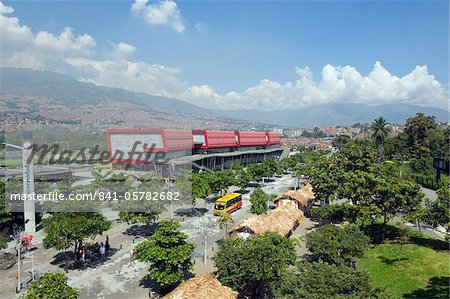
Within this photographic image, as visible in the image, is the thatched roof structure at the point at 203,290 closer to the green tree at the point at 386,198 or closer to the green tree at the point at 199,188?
the green tree at the point at 386,198

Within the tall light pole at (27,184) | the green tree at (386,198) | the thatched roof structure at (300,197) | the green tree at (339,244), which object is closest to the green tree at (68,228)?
the tall light pole at (27,184)

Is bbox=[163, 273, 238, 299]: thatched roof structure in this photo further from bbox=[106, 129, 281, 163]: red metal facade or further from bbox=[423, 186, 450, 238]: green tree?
bbox=[106, 129, 281, 163]: red metal facade

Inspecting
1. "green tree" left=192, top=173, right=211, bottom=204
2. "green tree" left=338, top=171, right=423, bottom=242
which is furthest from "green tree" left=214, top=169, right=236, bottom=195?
"green tree" left=338, top=171, right=423, bottom=242

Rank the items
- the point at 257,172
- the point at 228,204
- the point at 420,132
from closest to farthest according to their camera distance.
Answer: the point at 228,204 → the point at 257,172 → the point at 420,132

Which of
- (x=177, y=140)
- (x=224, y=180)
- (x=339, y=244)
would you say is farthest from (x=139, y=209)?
(x=177, y=140)

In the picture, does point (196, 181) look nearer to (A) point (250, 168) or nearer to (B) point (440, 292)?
(A) point (250, 168)

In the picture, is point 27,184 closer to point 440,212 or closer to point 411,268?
point 411,268

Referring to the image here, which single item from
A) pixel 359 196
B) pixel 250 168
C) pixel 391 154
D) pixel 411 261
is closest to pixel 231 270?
pixel 411 261

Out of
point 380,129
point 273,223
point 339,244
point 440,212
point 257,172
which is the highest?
point 380,129

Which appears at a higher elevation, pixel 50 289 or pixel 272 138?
pixel 272 138
